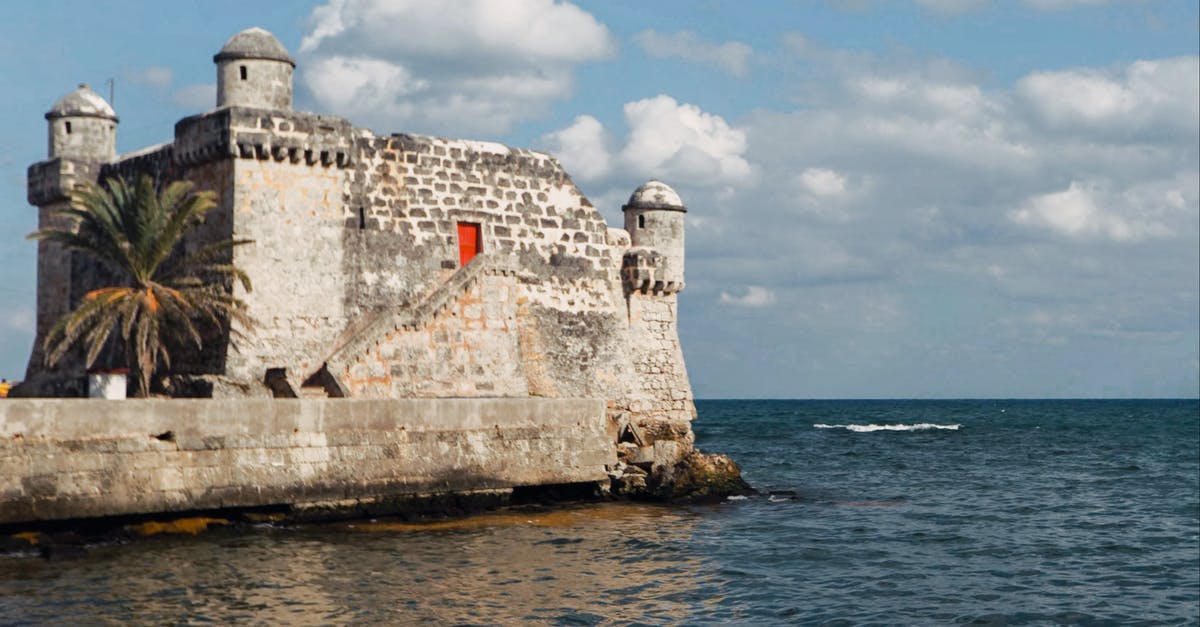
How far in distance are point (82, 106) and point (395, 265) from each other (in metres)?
7.22

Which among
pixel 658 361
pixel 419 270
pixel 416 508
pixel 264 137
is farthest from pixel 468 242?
pixel 416 508

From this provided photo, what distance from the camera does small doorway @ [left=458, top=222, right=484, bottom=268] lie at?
25.0 meters

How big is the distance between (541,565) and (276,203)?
29.7 feet

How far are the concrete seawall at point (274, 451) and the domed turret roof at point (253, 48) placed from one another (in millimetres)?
6928

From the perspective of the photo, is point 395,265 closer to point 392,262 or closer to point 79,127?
point 392,262

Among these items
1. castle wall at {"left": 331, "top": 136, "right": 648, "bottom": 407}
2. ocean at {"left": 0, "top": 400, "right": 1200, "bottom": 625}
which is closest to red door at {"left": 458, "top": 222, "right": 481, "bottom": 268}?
castle wall at {"left": 331, "top": 136, "right": 648, "bottom": 407}

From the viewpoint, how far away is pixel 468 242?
2516 centimetres

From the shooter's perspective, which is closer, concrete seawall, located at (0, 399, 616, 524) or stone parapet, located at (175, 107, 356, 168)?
concrete seawall, located at (0, 399, 616, 524)

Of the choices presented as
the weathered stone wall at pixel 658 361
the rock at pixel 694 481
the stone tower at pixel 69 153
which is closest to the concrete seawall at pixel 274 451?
the rock at pixel 694 481

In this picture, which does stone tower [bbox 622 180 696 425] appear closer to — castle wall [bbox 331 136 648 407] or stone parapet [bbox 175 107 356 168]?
castle wall [bbox 331 136 648 407]

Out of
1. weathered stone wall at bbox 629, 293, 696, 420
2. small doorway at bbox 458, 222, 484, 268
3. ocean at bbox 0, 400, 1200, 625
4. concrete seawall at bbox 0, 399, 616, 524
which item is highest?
small doorway at bbox 458, 222, 484, 268

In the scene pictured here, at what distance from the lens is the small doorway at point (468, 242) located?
25.0 meters

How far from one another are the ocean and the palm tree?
181 inches

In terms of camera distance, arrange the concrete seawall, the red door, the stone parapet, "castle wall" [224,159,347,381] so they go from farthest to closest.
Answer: the red door, "castle wall" [224,159,347,381], the stone parapet, the concrete seawall
